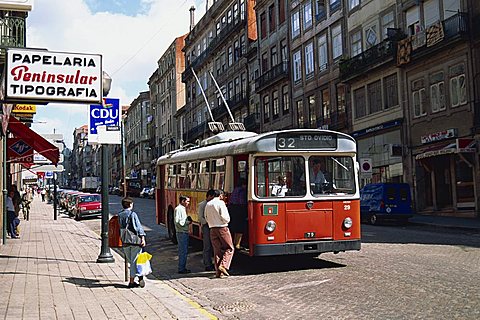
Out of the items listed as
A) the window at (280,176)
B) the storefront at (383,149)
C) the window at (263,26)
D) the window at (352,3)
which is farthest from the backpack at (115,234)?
the window at (263,26)

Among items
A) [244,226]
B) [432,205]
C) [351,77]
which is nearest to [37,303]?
[244,226]

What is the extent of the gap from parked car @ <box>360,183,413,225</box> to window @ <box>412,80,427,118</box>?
603 centimetres

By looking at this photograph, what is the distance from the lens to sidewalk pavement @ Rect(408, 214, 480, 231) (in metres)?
23.8

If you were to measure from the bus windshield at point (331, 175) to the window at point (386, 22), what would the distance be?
22.8 metres

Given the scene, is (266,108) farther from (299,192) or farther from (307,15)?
(299,192)

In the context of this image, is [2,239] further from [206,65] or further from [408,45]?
[206,65]

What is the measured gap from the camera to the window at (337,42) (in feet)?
128

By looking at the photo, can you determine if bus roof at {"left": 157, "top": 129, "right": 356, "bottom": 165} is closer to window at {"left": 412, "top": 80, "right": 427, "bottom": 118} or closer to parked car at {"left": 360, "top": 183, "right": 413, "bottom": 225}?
parked car at {"left": 360, "top": 183, "right": 413, "bottom": 225}

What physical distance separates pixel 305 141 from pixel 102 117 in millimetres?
5121

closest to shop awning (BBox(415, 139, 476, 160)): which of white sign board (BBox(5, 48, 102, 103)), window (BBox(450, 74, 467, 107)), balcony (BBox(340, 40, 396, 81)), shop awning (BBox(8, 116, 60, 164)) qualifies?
window (BBox(450, 74, 467, 107))

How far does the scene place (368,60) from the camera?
3497 cm

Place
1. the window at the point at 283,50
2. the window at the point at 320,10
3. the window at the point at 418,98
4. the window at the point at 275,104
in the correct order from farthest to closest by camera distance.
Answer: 1. the window at the point at 275,104
2. the window at the point at 283,50
3. the window at the point at 320,10
4. the window at the point at 418,98

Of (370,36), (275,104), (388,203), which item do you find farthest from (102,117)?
(275,104)

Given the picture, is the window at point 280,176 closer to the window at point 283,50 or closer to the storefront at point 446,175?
the storefront at point 446,175
